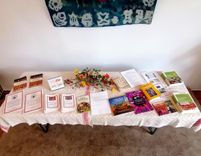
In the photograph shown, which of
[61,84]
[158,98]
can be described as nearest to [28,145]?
[61,84]

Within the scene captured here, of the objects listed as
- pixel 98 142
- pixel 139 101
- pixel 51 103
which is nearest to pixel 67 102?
pixel 51 103

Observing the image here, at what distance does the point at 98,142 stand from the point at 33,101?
0.76 m

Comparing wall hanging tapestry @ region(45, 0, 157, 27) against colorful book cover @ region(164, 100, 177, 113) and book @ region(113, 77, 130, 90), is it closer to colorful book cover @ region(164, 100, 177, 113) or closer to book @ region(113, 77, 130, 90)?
book @ region(113, 77, 130, 90)

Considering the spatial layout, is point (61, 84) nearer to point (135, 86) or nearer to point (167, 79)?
point (135, 86)

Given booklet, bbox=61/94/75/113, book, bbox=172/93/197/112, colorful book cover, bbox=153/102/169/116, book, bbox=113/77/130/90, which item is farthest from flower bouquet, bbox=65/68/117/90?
book, bbox=172/93/197/112

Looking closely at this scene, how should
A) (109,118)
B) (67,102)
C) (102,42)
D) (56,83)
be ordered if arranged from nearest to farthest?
(109,118), (67,102), (56,83), (102,42)

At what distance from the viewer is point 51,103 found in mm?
1576

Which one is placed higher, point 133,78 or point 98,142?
point 133,78

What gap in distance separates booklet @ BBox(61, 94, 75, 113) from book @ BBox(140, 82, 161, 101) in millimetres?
659

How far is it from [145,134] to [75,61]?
1125mm

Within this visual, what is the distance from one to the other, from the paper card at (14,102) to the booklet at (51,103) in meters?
0.24

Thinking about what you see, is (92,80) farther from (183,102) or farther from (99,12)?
(183,102)

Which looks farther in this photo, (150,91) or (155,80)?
(155,80)

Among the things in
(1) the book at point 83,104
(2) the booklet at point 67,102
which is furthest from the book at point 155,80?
(2) the booklet at point 67,102
